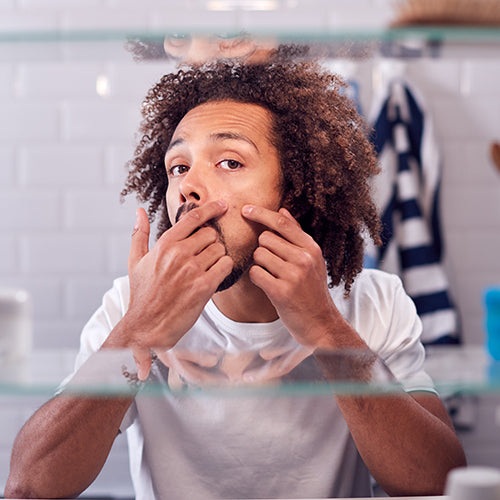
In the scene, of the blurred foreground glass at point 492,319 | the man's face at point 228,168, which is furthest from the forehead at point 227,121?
the blurred foreground glass at point 492,319

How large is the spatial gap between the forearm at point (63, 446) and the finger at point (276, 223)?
0.67 feet

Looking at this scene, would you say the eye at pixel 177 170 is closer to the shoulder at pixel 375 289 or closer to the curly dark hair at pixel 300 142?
the curly dark hair at pixel 300 142

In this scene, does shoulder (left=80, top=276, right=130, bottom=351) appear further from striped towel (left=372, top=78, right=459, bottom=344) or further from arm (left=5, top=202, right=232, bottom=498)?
striped towel (left=372, top=78, right=459, bottom=344)

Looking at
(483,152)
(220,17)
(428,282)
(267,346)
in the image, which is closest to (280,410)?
(267,346)

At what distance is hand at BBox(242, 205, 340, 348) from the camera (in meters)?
0.45

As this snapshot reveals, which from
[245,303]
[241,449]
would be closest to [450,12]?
[245,303]

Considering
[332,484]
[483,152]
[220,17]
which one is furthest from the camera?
[220,17]

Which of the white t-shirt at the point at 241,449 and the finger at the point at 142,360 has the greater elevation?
the finger at the point at 142,360

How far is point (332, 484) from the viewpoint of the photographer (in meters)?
0.66

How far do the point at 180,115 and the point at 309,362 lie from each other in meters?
0.22

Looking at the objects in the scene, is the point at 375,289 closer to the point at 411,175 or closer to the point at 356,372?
the point at 356,372

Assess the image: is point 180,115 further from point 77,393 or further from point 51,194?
point 77,393

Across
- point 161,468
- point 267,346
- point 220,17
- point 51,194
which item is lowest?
point 161,468

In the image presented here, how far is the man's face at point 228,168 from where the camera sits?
0.45m
